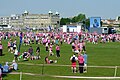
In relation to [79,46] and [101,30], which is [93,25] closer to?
[101,30]

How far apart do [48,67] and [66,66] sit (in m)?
1.39

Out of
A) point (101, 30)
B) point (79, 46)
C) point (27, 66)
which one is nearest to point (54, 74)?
point (27, 66)

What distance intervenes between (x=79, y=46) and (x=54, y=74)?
1679 cm

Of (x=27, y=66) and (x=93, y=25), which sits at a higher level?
(x=93, y=25)

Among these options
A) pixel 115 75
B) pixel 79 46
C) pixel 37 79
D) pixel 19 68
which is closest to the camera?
pixel 37 79

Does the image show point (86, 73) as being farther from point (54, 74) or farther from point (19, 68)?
point (19, 68)

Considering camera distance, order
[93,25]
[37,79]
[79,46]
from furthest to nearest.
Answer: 1. [93,25]
2. [79,46]
3. [37,79]

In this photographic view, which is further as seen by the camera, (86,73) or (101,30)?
(101,30)

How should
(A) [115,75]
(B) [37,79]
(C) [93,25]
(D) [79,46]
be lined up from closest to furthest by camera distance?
(B) [37,79] → (A) [115,75] → (D) [79,46] → (C) [93,25]

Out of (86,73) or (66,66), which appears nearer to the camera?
(86,73)

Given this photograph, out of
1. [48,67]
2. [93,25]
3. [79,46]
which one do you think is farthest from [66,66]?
[93,25]

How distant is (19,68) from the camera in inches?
993

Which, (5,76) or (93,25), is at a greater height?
(93,25)

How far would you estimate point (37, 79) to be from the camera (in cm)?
2047
